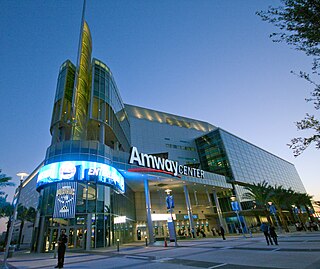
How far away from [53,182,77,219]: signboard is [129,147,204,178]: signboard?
29.1 ft

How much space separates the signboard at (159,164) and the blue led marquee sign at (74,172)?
15.4ft

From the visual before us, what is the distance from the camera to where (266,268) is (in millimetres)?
7352

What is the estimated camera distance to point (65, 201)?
80.3ft

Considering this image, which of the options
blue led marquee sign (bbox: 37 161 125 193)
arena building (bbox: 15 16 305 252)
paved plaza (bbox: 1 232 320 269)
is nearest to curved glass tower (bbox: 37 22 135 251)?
blue led marquee sign (bbox: 37 161 125 193)

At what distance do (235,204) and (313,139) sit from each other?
24.7 m

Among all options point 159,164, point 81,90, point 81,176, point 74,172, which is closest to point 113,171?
point 81,176

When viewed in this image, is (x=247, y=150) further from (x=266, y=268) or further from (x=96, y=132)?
(x=266, y=268)

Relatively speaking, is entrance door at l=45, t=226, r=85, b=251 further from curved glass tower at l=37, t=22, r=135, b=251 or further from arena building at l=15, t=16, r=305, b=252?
arena building at l=15, t=16, r=305, b=252

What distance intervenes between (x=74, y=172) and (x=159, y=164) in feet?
47.5

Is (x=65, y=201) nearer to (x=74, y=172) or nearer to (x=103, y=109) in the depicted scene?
(x=74, y=172)

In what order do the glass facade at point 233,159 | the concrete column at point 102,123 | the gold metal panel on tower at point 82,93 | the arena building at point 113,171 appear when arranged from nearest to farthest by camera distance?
the arena building at point 113,171 < the concrete column at point 102,123 < the gold metal panel on tower at point 82,93 < the glass facade at point 233,159

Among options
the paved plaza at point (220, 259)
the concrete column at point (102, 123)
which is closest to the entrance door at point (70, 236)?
the paved plaza at point (220, 259)

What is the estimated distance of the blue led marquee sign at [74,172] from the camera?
25377mm

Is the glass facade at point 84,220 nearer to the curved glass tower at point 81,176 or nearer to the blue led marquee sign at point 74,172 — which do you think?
the curved glass tower at point 81,176
